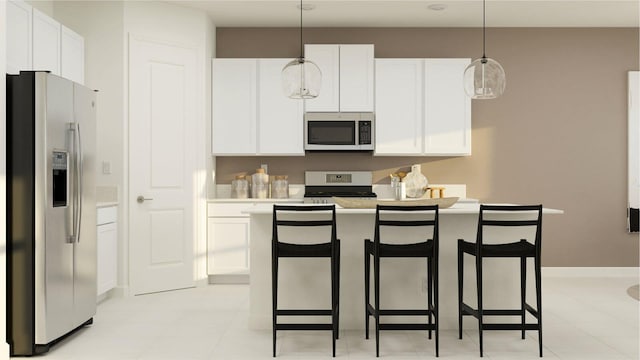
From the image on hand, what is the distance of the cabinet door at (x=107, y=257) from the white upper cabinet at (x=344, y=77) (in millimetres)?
2385

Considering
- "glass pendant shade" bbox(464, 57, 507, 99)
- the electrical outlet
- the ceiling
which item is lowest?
the electrical outlet

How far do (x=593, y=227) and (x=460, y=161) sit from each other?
5.55 feet

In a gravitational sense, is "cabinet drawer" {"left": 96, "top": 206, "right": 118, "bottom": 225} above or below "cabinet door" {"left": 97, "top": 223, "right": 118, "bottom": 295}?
above

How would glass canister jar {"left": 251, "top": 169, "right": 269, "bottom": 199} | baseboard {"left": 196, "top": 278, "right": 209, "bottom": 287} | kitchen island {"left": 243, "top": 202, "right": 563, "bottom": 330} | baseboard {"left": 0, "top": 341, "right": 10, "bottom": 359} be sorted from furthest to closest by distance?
glass canister jar {"left": 251, "top": 169, "right": 269, "bottom": 199}, baseboard {"left": 196, "top": 278, "right": 209, "bottom": 287}, kitchen island {"left": 243, "top": 202, "right": 563, "bottom": 330}, baseboard {"left": 0, "top": 341, "right": 10, "bottom": 359}

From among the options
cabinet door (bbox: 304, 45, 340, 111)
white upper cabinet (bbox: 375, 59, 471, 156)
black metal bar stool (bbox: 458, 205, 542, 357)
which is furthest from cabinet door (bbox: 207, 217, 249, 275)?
black metal bar stool (bbox: 458, 205, 542, 357)

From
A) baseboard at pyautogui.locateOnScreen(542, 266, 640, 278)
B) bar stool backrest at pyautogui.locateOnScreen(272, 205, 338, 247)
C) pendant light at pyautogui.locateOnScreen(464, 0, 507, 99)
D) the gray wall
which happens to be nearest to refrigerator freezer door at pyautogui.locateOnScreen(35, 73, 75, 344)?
bar stool backrest at pyautogui.locateOnScreen(272, 205, 338, 247)

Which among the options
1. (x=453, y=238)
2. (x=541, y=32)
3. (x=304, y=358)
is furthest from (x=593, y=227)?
(x=304, y=358)

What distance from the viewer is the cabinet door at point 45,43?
4.70 m

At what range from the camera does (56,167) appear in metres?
4.01

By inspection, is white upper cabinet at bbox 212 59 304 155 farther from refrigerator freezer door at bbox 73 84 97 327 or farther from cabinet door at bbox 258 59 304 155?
refrigerator freezer door at bbox 73 84 97 327

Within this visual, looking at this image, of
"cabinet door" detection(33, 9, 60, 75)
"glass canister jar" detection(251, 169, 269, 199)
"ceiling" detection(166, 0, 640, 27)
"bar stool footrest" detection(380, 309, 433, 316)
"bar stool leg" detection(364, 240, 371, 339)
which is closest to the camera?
→ "bar stool footrest" detection(380, 309, 433, 316)

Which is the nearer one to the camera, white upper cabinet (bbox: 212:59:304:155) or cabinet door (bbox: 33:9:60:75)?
cabinet door (bbox: 33:9:60:75)

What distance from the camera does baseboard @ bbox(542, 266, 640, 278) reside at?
695 cm

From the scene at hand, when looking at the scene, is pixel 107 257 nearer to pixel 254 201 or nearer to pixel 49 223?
pixel 49 223
